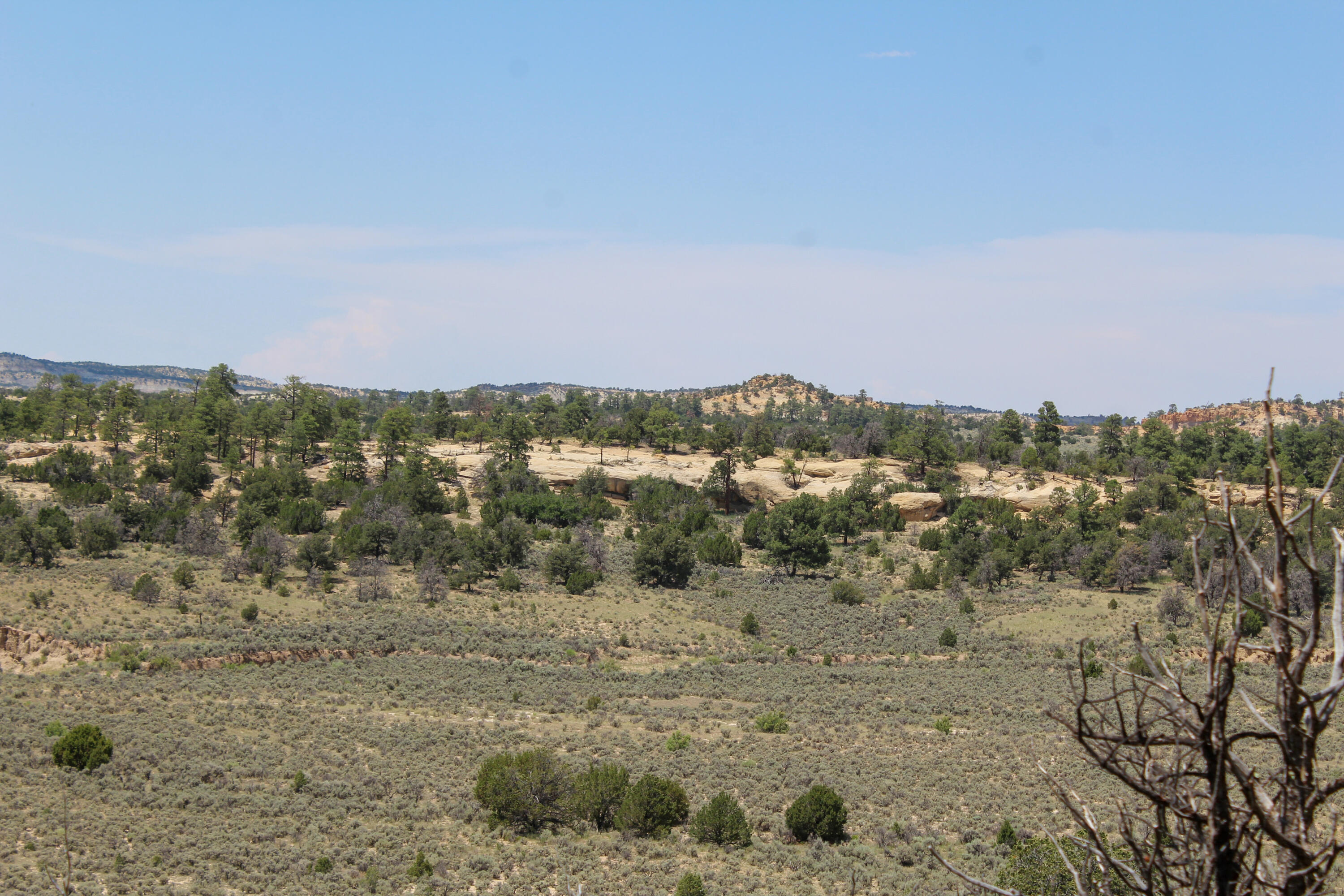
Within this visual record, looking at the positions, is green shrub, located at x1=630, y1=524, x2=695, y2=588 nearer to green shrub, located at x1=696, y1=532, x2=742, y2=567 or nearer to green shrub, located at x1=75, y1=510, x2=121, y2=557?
green shrub, located at x1=696, y1=532, x2=742, y2=567

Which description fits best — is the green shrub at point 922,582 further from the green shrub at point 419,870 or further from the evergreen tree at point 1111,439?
the evergreen tree at point 1111,439

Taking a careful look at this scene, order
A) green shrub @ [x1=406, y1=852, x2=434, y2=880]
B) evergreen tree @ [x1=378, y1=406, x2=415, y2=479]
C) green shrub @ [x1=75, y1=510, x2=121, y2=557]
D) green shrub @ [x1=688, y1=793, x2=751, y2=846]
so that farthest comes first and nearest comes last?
evergreen tree @ [x1=378, y1=406, x2=415, y2=479] → green shrub @ [x1=75, y1=510, x2=121, y2=557] → green shrub @ [x1=688, y1=793, x2=751, y2=846] → green shrub @ [x1=406, y1=852, x2=434, y2=880]

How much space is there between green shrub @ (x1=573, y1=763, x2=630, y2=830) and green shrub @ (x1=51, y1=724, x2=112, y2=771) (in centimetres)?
1103

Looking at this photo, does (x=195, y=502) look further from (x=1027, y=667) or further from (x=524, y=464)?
(x=1027, y=667)

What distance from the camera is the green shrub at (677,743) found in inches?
974

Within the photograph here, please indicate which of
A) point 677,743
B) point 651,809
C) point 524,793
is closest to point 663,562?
point 677,743

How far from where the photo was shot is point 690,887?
14.9 meters

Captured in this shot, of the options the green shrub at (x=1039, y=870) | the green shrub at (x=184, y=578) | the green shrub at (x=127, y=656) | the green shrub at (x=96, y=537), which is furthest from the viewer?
the green shrub at (x=96, y=537)

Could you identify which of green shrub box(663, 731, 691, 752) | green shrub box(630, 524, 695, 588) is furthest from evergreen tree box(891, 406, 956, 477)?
green shrub box(663, 731, 691, 752)

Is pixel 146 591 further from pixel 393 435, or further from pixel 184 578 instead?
pixel 393 435

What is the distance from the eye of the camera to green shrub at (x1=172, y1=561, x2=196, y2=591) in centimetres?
4025

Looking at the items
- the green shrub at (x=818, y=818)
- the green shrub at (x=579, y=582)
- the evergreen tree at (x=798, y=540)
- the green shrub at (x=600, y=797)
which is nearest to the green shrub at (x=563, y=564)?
the green shrub at (x=579, y=582)

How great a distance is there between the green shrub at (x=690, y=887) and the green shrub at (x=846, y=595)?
33772 millimetres

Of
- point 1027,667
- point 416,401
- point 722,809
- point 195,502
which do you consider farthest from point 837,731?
point 416,401
